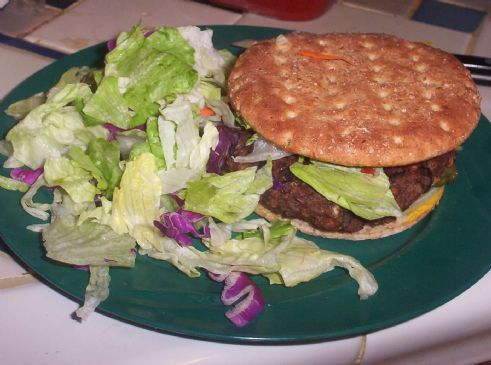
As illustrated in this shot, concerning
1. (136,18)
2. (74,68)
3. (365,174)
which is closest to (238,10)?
(136,18)

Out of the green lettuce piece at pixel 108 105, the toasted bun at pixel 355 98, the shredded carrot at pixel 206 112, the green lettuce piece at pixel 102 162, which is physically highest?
the toasted bun at pixel 355 98

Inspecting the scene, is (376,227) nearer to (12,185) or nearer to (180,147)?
(180,147)

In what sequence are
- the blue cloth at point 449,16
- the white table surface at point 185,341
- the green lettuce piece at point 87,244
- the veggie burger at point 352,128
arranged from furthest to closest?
the blue cloth at point 449,16 < the veggie burger at point 352,128 < the green lettuce piece at point 87,244 < the white table surface at point 185,341

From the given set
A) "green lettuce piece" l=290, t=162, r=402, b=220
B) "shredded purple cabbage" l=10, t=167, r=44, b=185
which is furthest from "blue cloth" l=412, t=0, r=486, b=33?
"shredded purple cabbage" l=10, t=167, r=44, b=185

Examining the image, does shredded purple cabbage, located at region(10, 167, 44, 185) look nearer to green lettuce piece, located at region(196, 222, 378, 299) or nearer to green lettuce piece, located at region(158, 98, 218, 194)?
green lettuce piece, located at region(158, 98, 218, 194)

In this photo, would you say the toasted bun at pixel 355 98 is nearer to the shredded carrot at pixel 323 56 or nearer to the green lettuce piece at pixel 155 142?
the shredded carrot at pixel 323 56

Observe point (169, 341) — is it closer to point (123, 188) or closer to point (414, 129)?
point (123, 188)

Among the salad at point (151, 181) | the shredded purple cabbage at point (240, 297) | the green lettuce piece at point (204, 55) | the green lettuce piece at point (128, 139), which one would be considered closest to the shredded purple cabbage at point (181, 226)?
the salad at point (151, 181)
